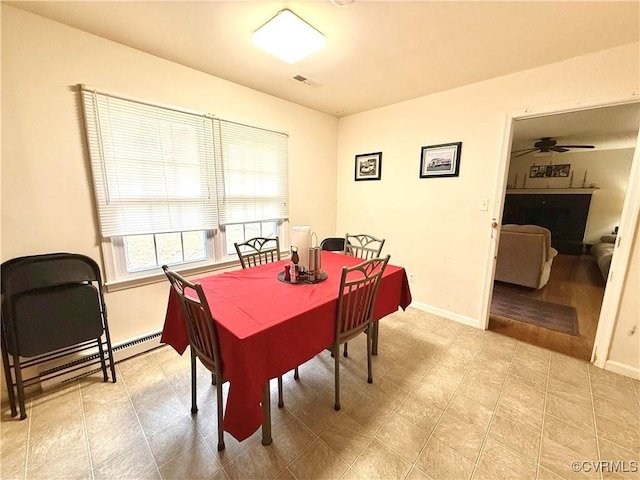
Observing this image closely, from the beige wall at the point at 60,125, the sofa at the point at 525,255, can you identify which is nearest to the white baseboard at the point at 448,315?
the sofa at the point at 525,255

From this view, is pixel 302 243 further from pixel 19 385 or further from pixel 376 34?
pixel 19 385

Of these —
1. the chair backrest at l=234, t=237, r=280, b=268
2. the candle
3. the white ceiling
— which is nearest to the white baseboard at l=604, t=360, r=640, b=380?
the white ceiling

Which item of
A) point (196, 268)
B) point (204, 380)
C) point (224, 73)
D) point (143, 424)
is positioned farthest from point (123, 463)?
point (224, 73)

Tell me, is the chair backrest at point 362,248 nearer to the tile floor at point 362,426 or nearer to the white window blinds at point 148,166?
the tile floor at point 362,426

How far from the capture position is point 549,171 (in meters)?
6.13

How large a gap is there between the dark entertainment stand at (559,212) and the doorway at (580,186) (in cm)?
5

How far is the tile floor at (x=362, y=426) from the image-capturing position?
131 centimetres

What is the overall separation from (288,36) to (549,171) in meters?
7.21

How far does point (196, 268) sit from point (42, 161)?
1.28 meters

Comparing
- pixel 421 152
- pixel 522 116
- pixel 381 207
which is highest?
pixel 522 116

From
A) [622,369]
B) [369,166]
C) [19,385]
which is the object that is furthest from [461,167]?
[19,385]

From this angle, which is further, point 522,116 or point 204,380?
point 522,116

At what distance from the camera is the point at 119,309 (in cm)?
210

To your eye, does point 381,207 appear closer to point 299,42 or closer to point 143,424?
point 299,42
